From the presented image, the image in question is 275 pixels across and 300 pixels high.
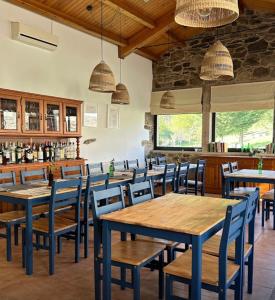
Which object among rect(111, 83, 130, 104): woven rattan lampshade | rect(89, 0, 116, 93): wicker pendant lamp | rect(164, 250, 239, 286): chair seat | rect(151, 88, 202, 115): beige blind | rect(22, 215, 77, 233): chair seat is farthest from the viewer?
rect(151, 88, 202, 115): beige blind

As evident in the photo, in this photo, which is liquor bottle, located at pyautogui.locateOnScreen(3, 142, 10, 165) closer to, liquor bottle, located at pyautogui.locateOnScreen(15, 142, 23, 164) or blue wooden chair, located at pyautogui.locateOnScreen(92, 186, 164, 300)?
liquor bottle, located at pyautogui.locateOnScreen(15, 142, 23, 164)

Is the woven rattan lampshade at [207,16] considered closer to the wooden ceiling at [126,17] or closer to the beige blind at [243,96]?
the wooden ceiling at [126,17]

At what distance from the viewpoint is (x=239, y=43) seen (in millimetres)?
7508

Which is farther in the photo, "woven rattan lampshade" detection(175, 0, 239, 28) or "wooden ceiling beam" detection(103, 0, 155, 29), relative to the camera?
"wooden ceiling beam" detection(103, 0, 155, 29)

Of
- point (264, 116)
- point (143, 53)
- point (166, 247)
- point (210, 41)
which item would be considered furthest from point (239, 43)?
point (166, 247)

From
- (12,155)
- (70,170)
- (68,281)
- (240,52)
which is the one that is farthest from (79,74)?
(68,281)

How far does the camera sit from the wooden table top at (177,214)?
2174 millimetres

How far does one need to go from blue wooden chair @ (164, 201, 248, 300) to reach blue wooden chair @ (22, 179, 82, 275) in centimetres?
139

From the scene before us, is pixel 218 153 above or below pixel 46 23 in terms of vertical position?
below

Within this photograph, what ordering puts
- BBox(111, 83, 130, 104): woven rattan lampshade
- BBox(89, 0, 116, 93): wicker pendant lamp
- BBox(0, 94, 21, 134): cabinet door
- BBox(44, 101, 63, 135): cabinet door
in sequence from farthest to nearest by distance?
BBox(111, 83, 130, 104): woven rattan lampshade
BBox(44, 101, 63, 135): cabinet door
BBox(0, 94, 21, 134): cabinet door
BBox(89, 0, 116, 93): wicker pendant lamp

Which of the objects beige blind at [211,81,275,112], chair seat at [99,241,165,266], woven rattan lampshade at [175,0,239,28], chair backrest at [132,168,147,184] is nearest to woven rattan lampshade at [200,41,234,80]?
woven rattan lampshade at [175,0,239,28]

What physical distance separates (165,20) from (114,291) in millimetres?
5709

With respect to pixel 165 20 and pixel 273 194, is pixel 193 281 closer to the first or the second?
pixel 273 194

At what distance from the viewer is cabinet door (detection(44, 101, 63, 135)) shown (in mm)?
5516
